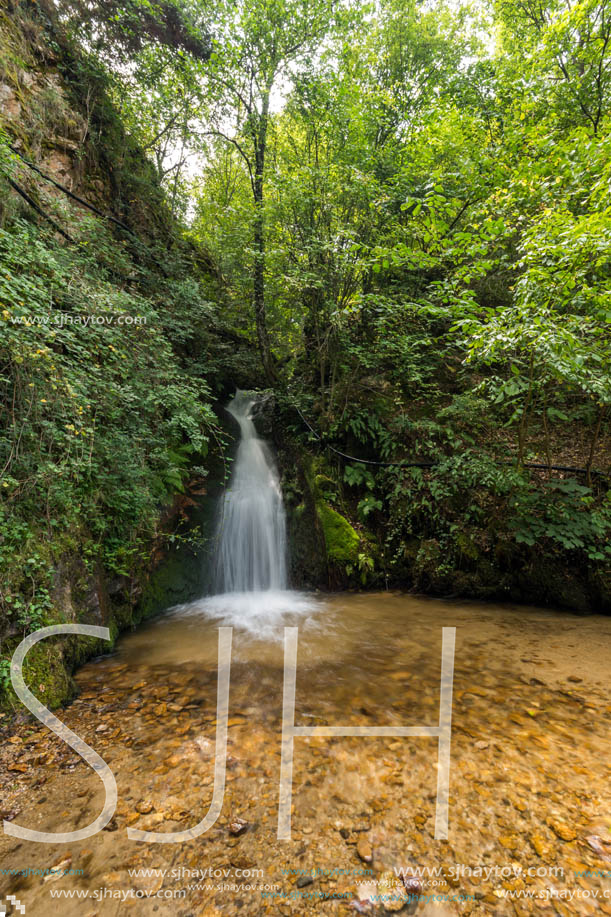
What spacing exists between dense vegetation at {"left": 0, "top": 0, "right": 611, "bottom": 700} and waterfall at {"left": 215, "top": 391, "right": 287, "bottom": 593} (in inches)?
24.5

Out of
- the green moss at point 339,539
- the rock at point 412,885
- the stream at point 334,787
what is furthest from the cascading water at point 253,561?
the rock at point 412,885

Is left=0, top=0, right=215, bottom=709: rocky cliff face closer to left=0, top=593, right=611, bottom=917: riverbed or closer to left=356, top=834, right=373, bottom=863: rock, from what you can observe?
left=0, top=593, right=611, bottom=917: riverbed

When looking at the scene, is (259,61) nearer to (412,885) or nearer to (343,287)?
(343,287)

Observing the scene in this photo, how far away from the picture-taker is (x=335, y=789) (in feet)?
6.66

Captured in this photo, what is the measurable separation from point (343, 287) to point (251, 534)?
5.37 metres

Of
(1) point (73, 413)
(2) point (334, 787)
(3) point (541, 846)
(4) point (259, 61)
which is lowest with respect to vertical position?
(2) point (334, 787)

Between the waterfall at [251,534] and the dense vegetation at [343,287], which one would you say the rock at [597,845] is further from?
the waterfall at [251,534]

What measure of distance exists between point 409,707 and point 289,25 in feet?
40.3

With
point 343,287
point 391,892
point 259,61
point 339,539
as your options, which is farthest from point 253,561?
point 259,61

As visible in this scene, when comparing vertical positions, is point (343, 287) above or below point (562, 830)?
above

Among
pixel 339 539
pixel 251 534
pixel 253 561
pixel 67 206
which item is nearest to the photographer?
pixel 67 206

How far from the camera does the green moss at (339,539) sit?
603 centimetres

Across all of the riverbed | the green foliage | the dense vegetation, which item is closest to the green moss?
the dense vegetation

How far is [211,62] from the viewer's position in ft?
24.2
